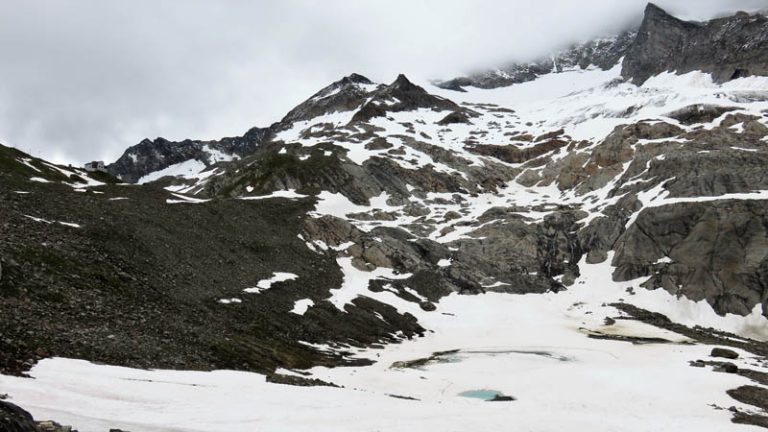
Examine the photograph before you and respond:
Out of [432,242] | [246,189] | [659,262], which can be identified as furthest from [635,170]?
[246,189]

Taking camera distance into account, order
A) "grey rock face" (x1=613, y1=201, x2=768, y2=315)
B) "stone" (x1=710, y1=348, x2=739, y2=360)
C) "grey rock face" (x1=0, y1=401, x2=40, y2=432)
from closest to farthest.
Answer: "grey rock face" (x1=0, y1=401, x2=40, y2=432), "stone" (x1=710, y1=348, x2=739, y2=360), "grey rock face" (x1=613, y1=201, x2=768, y2=315)

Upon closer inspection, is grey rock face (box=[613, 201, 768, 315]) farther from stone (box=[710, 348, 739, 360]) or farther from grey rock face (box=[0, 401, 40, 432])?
grey rock face (box=[0, 401, 40, 432])

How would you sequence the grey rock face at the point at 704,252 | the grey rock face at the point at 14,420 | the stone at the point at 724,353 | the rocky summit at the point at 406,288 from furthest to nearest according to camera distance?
the grey rock face at the point at 704,252
the stone at the point at 724,353
the rocky summit at the point at 406,288
the grey rock face at the point at 14,420

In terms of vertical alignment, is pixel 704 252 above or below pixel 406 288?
above

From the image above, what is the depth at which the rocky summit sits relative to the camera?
A: 2673 centimetres

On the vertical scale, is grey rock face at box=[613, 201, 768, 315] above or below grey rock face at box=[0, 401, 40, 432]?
above

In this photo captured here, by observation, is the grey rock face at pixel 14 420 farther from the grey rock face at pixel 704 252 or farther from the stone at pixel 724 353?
the grey rock face at pixel 704 252

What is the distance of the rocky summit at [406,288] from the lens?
87.7 feet

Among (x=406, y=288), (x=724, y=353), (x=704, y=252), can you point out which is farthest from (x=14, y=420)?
(x=704, y=252)

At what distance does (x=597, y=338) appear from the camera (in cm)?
6838

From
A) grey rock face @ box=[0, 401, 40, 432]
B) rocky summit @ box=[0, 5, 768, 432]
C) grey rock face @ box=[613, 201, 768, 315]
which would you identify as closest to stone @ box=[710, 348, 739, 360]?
rocky summit @ box=[0, 5, 768, 432]

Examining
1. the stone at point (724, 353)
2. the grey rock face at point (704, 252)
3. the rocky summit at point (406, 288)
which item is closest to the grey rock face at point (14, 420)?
the rocky summit at point (406, 288)

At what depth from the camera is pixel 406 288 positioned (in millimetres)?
87438

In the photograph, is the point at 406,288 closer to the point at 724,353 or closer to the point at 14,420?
the point at 724,353
